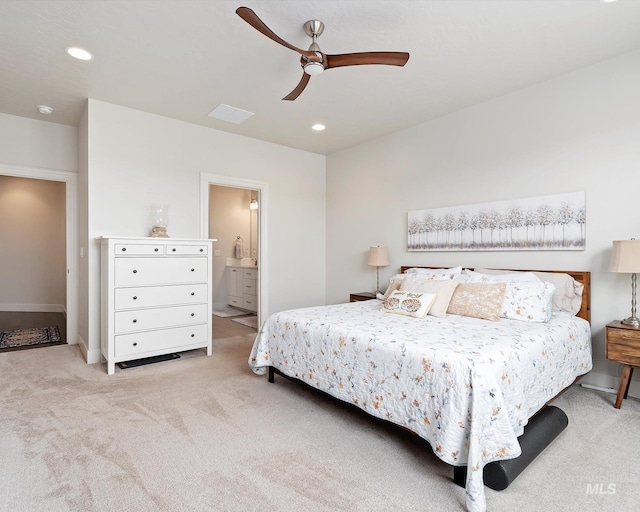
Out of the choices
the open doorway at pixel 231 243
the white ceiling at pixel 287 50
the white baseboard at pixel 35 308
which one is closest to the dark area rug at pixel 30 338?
the white baseboard at pixel 35 308

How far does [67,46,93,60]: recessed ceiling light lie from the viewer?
2.68 meters

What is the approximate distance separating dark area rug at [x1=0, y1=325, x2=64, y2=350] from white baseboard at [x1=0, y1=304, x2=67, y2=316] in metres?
1.87

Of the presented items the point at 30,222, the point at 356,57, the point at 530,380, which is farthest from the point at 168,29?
the point at 30,222

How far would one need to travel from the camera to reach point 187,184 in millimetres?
4250

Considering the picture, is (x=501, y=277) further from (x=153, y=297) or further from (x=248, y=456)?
(x=153, y=297)

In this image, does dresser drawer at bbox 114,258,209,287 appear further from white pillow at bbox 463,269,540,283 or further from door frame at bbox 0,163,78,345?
white pillow at bbox 463,269,540,283

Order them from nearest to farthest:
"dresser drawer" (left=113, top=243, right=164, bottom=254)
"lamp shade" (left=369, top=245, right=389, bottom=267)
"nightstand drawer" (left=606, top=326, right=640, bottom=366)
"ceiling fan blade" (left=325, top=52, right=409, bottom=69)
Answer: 1. "ceiling fan blade" (left=325, top=52, right=409, bottom=69)
2. "nightstand drawer" (left=606, top=326, right=640, bottom=366)
3. "dresser drawer" (left=113, top=243, right=164, bottom=254)
4. "lamp shade" (left=369, top=245, right=389, bottom=267)

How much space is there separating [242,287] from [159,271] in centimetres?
303

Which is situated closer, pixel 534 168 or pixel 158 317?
pixel 534 168

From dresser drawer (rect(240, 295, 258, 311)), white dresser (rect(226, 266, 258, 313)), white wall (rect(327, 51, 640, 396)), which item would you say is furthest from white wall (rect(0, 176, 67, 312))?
white wall (rect(327, 51, 640, 396))

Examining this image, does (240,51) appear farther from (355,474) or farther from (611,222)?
(611,222)

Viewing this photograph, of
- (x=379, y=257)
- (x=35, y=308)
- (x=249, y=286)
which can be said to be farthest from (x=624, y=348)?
(x=35, y=308)

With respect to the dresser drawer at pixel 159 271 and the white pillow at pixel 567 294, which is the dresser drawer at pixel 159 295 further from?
the white pillow at pixel 567 294

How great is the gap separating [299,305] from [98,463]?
139 inches
